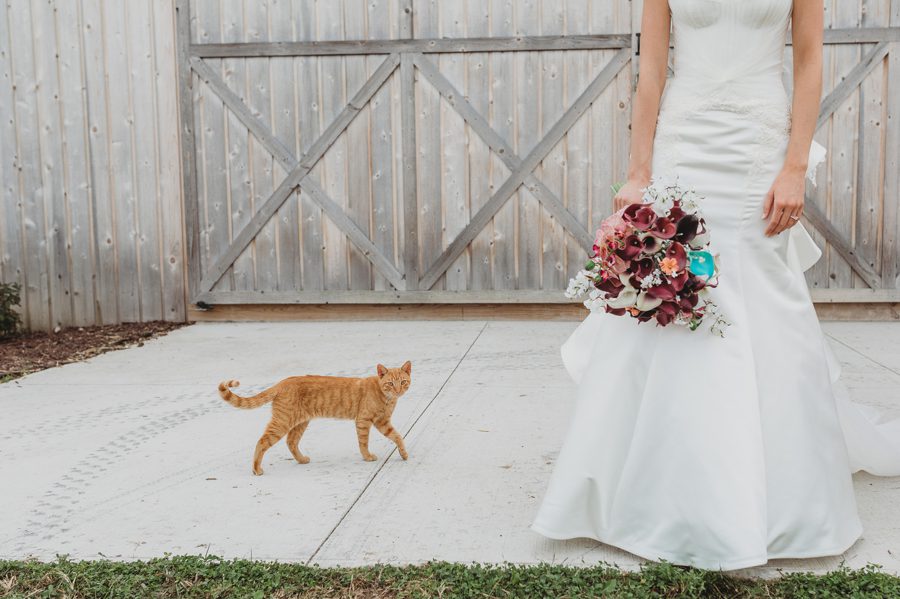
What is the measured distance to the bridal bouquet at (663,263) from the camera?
256cm

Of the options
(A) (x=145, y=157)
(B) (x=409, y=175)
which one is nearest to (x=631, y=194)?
(B) (x=409, y=175)

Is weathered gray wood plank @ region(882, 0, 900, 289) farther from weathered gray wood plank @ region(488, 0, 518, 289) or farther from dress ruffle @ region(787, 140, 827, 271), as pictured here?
dress ruffle @ region(787, 140, 827, 271)

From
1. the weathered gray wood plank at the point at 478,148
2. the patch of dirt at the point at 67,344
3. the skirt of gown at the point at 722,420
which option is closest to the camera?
the skirt of gown at the point at 722,420

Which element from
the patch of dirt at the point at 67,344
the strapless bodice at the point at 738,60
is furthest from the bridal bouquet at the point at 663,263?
the patch of dirt at the point at 67,344

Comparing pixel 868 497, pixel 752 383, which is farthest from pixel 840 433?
pixel 868 497

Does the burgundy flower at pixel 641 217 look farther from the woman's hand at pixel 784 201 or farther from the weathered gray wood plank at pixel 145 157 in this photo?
the weathered gray wood plank at pixel 145 157

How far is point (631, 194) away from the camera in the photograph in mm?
2830

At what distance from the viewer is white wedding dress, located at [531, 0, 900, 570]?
2.53 meters

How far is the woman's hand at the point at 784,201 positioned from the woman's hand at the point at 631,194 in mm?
373

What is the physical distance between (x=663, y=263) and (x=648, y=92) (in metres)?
0.60

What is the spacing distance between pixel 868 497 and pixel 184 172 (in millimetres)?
6109

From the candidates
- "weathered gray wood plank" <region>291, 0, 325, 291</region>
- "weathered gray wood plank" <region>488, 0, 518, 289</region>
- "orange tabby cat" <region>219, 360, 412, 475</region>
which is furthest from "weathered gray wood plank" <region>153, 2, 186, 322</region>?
"orange tabby cat" <region>219, 360, 412, 475</region>

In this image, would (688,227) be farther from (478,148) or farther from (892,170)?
(892,170)

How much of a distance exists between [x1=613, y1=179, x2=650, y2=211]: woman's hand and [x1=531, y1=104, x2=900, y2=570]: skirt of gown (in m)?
0.14
